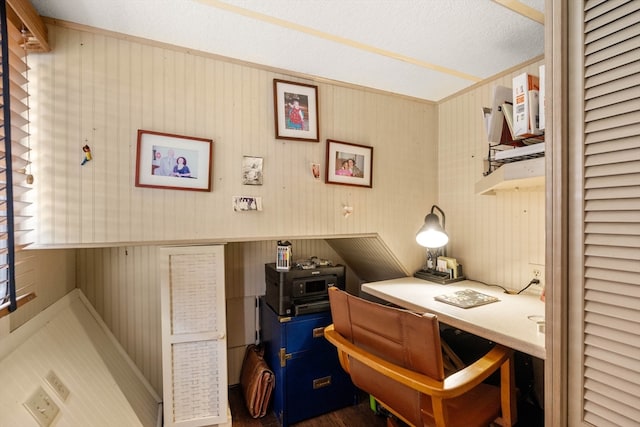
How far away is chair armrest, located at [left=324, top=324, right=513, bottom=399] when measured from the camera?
3.37ft

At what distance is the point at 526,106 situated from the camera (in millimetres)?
1333

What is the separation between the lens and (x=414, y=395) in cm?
114

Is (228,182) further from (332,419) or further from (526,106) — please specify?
(332,419)

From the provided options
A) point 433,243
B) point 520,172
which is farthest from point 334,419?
point 520,172

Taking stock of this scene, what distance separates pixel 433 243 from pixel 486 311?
0.56 metres

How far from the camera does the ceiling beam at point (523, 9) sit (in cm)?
125

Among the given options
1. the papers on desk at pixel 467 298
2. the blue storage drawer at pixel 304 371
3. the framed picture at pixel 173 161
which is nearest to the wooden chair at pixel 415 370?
the papers on desk at pixel 467 298

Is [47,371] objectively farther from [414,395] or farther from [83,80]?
[414,395]

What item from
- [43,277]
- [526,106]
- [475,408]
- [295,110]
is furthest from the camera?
[295,110]

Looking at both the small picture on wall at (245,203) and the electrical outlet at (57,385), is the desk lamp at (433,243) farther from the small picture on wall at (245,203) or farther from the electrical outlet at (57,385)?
the electrical outlet at (57,385)

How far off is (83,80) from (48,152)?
354 millimetres

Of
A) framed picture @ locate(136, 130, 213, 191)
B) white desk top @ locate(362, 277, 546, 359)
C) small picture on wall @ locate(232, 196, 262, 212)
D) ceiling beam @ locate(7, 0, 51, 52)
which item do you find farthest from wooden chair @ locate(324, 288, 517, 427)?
ceiling beam @ locate(7, 0, 51, 52)

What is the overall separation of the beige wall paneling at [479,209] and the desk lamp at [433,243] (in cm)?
12

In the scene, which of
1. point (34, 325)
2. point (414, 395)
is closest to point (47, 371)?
point (34, 325)
